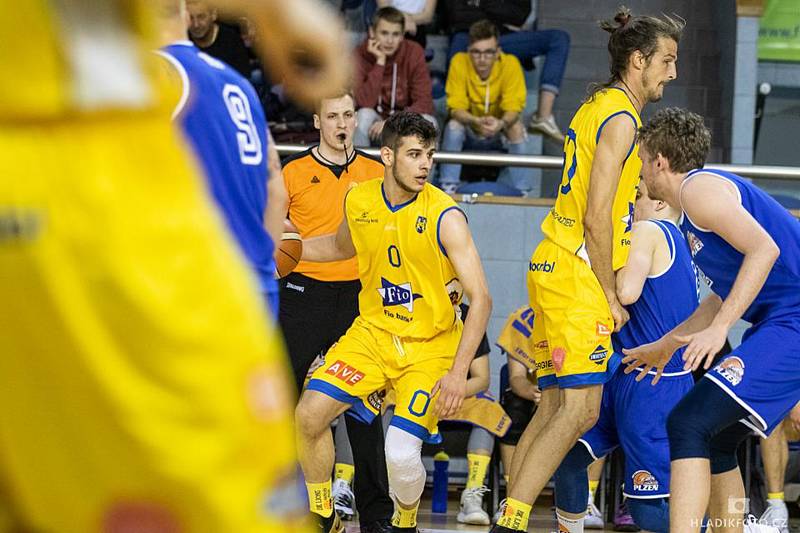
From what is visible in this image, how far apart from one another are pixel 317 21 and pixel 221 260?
41cm

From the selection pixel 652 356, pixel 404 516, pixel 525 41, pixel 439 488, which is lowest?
pixel 439 488

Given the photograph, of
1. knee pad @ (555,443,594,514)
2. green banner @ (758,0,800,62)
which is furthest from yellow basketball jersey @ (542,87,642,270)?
green banner @ (758,0,800,62)

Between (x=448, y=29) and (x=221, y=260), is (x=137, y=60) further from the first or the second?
(x=448, y=29)

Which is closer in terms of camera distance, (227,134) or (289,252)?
(227,134)

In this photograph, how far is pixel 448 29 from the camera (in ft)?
33.8

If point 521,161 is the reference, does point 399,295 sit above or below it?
below

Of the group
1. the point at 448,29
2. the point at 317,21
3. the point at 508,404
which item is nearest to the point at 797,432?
the point at 508,404

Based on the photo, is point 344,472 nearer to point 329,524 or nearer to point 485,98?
point 329,524

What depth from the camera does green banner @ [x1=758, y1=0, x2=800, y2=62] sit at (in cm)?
969

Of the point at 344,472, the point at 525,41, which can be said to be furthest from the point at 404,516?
the point at 525,41

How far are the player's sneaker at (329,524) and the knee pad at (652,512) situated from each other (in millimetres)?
1467

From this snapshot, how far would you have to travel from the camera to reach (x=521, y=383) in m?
7.40

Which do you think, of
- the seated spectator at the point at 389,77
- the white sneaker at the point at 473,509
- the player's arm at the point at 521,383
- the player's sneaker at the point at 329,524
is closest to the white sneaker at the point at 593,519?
the white sneaker at the point at 473,509

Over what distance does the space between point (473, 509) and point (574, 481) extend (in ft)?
5.64
